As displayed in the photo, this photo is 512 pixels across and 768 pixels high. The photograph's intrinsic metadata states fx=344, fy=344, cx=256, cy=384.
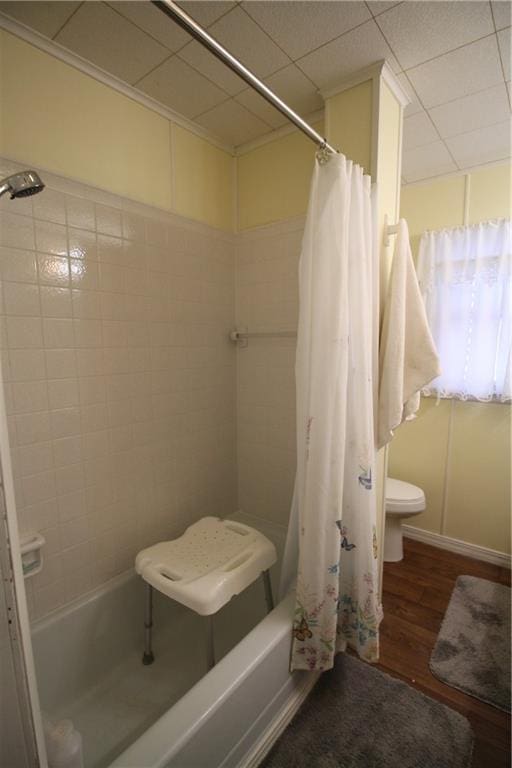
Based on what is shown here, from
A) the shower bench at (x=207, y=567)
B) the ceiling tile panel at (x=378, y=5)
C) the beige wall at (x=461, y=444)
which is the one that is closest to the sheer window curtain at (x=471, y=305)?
the beige wall at (x=461, y=444)

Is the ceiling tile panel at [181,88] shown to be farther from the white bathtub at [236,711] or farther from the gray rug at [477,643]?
the gray rug at [477,643]

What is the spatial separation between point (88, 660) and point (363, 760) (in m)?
0.99

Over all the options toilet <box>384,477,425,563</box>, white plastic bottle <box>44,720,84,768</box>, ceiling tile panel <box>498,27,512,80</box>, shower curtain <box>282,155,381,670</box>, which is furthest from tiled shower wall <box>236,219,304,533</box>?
white plastic bottle <box>44,720,84,768</box>

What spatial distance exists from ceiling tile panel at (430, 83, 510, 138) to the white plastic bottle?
2.33m

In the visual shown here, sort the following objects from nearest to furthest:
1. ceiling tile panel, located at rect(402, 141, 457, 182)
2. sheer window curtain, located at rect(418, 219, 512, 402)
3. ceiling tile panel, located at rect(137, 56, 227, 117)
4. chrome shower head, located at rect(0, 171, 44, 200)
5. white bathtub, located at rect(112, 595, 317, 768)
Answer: chrome shower head, located at rect(0, 171, 44, 200) → white bathtub, located at rect(112, 595, 317, 768) → ceiling tile panel, located at rect(137, 56, 227, 117) → ceiling tile panel, located at rect(402, 141, 457, 182) → sheer window curtain, located at rect(418, 219, 512, 402)

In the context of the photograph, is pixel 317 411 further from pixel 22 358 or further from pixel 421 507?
pixel 421 507

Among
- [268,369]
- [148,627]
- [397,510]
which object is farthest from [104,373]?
[397,510]

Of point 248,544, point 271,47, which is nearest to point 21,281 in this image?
point 271,47

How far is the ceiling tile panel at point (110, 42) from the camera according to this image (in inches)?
40.8

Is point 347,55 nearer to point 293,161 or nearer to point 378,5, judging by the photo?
point 378,5

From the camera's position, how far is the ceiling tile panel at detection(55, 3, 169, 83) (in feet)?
3.40

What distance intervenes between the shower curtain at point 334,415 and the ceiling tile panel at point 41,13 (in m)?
0.87

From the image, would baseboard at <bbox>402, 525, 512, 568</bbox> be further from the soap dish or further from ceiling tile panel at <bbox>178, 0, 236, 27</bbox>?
ceiling tile panel at <bbox>178, 0, 236, 27</bbox>

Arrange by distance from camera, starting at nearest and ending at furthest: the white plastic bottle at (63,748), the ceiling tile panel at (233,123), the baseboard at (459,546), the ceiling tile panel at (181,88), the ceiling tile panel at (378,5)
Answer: the white plastic bottle at (63,748) → the ceiling tile panel at (378,5) → the ceiling tile panel at (181,88) → the ceiling tile panel at (233,123) → the baseboard at (459,546)
